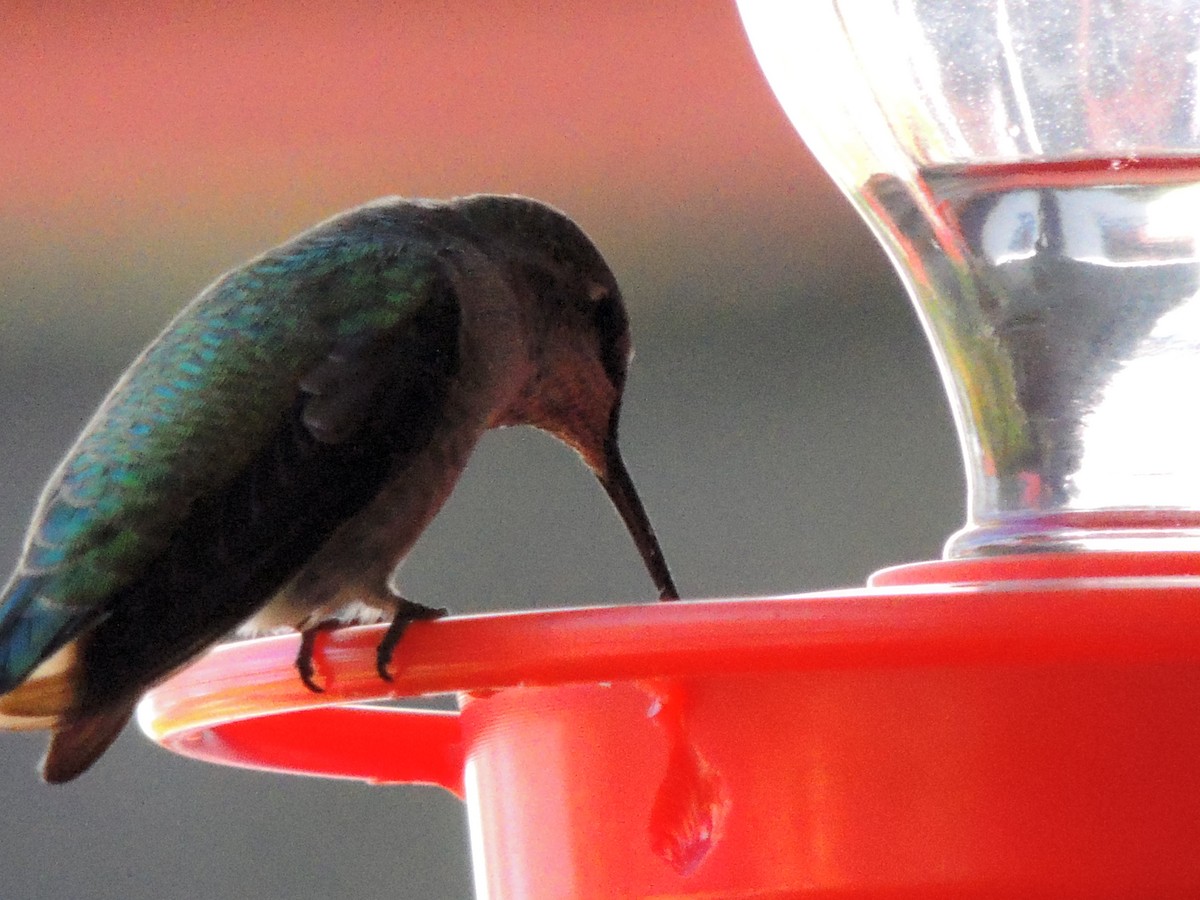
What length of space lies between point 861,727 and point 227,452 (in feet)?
2.95

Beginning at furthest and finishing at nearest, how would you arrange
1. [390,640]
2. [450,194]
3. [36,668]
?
1. [450,194]
2. [36,668]
3. [390,640]

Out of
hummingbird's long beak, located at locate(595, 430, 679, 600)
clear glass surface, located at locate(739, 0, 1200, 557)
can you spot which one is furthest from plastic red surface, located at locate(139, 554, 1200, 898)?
hummingbird's long beak, located at locate(595, 430, 679, 600)

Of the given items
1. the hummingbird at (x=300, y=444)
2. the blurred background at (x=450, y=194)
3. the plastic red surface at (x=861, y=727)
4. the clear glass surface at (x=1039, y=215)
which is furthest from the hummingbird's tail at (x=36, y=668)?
the blurred background at (x=450, y=194)

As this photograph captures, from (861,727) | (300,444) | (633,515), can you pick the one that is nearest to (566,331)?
(633,515)

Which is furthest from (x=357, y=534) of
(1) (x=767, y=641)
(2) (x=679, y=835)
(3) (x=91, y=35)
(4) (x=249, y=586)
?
(3) (x=91, y=35)

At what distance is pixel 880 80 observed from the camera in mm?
1861

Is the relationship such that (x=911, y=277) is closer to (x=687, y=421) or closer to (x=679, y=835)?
(x=679, y=835)

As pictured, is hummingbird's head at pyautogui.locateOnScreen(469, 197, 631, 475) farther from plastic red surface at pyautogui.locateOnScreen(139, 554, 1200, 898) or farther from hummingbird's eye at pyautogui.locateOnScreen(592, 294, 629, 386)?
plastic red surface at pyautogui.locateOnScreen(139, 554, 1200, 898)

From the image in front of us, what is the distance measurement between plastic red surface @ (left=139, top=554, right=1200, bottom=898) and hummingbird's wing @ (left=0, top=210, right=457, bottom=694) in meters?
0.34

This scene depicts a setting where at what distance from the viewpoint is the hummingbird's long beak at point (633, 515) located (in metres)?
2.41

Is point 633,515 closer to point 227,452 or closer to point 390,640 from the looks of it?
point 227,452

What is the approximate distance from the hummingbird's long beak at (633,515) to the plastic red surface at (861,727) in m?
0.94

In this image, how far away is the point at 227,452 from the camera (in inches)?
78.0

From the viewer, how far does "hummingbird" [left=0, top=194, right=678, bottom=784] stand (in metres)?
1.69
